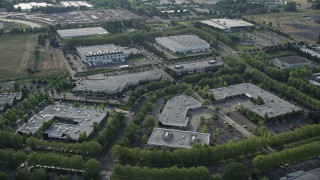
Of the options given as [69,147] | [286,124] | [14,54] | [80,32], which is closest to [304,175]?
[286,124]

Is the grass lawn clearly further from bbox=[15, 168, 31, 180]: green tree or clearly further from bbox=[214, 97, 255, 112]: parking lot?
bbox=[214, 97, 255, 112]: parking lot

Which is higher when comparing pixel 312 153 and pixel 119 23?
pixel 119 23

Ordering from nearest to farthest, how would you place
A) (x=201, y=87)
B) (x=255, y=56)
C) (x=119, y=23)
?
(x=201, y=87) < (x=255, y=56) < (x=119, y=23)

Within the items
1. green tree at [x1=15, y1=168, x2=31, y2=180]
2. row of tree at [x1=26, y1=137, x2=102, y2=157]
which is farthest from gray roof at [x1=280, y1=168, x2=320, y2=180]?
green tree at [x1=15, y1=168, x2=31, y2=180]

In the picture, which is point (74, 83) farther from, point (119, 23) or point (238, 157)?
point (119, 23)

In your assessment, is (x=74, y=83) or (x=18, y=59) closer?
(x=74, y=83)

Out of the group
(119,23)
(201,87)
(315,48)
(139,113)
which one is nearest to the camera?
(139,113)

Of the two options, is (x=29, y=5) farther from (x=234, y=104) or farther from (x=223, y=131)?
(x=223, y=131)

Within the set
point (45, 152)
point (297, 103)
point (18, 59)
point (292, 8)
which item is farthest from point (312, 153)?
point (292, 8)
